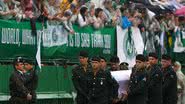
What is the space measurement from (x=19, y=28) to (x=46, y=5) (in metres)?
1.65

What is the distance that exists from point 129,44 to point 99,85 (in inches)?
249

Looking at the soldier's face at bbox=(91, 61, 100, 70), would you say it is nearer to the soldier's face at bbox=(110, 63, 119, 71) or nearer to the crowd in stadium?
the soldier's face at bbox=(110, 63, 119, 71)

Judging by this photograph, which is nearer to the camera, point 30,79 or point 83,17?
point 30,79

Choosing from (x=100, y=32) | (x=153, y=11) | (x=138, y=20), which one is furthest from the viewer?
(x=153, y=11)

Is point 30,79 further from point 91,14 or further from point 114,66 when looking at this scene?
point 91,14

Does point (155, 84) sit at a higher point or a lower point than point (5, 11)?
lower

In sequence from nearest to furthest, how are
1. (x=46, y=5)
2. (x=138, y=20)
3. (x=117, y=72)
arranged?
(x=117, y=72) → (x=46, y=5) → (x=138, y=20)

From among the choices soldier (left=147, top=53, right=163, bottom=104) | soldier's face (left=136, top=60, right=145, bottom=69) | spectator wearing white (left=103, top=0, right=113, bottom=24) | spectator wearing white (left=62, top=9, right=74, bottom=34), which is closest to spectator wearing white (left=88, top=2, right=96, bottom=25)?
spectator wearing white (left=103, top=0, right=113, bottom=24)

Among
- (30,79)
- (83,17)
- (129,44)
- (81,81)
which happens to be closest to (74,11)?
(83,17)

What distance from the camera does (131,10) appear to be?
798 inches

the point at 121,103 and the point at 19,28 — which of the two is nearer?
the point at 121,103

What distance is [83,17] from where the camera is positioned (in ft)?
58.9

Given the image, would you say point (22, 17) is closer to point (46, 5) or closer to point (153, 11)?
point (46, 5)

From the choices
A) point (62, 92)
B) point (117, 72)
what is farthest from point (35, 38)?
point (117, 72)
